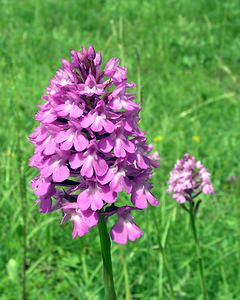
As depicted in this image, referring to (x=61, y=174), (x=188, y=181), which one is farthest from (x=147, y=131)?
(x=61, y=174)

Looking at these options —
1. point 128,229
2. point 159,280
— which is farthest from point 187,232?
point 128,229

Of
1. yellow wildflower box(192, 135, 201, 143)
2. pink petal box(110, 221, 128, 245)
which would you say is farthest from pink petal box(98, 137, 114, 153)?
yellow wildflower box(192, 135, 201, 143)

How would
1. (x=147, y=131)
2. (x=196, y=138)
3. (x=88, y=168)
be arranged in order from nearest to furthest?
(x=88, y=168)
(x=147, y=131)
(x=196, y=138)

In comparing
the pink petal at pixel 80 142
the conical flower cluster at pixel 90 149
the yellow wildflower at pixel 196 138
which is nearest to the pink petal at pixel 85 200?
the conical flower cluster at pixel 90 149

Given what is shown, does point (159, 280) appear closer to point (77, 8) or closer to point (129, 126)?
point (129, 126)

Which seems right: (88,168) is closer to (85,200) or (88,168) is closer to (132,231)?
(85,200)

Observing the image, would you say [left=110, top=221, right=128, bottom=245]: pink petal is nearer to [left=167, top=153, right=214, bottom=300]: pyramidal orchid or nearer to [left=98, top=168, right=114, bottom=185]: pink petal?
[left=98, top=168, right=114, bottom=185]: pink petal

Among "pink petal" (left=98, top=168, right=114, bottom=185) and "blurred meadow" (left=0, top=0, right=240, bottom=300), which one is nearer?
"pink petal" (left=98, top=168, right=114, bottom=185)

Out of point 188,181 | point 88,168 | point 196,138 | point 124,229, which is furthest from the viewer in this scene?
point 196,138
